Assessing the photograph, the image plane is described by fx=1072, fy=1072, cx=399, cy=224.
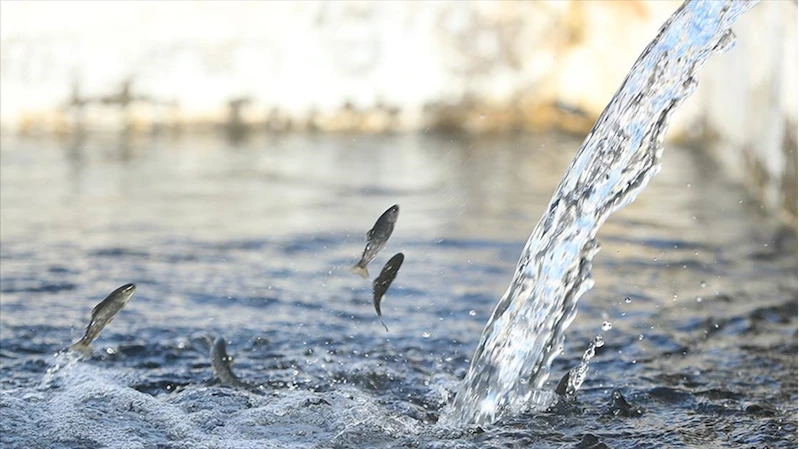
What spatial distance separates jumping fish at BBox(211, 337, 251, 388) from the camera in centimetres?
360

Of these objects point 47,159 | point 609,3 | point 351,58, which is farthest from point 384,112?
point 47,159

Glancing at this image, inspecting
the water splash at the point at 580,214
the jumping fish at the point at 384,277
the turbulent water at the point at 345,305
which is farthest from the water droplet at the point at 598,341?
the jumping fish at the point at 384,277

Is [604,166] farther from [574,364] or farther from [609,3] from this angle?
[609,3]

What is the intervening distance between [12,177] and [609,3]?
195 inches

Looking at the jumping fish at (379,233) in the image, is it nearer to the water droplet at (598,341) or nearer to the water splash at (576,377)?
the water splash at (576,377)

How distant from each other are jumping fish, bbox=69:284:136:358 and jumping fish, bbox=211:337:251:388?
0.39 meters

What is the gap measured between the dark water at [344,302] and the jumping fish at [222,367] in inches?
3.4

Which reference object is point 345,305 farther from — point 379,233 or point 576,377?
point 576,377

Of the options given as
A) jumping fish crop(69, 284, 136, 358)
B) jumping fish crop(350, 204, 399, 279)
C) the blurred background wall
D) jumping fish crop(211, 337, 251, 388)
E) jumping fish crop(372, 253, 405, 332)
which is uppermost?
the blurred background wall

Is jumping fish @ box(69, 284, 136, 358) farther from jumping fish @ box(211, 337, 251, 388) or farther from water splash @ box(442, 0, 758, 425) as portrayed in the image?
water splash @ box(442, 0, 758, 425)

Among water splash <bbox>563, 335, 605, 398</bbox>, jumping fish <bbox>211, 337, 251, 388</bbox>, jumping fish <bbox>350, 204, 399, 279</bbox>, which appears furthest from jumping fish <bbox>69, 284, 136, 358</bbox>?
water splash <bbox>563, 335, 605, 398</bbox>

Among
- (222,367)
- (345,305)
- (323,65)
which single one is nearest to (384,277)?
(222,367)

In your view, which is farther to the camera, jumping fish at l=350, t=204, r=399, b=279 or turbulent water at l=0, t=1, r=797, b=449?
jumping fish at l=350, t=204, r=399, b=279

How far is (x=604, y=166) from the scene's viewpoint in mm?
3684
